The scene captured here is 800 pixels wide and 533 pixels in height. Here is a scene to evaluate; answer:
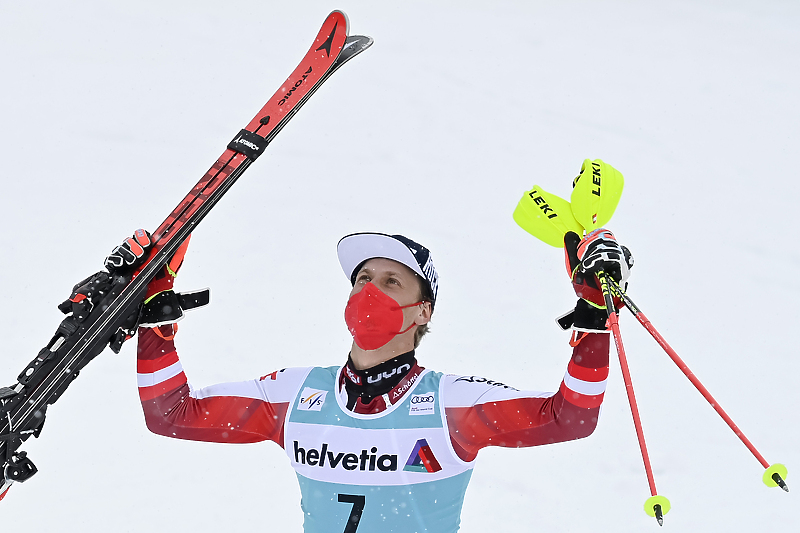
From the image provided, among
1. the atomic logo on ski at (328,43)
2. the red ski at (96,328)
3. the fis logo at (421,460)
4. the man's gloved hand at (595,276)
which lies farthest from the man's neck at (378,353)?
the atomic logo on ski at (328,43)

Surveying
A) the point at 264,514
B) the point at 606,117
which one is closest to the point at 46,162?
the point at 264,514

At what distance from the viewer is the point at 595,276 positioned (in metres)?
2.11

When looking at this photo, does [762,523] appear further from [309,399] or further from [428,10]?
[428,10]

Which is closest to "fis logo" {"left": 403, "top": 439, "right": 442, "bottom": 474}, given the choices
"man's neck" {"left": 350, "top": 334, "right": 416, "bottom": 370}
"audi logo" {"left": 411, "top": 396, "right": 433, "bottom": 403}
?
"audi logo" {"left": 411, "top": 396, "right": 433, "bottom": 403}

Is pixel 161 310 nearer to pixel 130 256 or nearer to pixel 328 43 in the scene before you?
pixel 130 256

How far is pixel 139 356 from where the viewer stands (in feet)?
8.00

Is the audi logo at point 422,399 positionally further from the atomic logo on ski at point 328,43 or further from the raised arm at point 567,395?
the atomic logo on ski at point 328,43

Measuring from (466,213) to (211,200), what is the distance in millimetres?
2734

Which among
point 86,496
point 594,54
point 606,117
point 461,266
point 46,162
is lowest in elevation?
point 86,496

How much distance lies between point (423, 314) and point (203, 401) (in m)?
0.76

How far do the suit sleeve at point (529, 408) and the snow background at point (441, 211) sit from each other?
1.83 m

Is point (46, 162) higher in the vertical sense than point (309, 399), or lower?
higher

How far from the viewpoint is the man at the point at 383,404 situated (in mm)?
2166

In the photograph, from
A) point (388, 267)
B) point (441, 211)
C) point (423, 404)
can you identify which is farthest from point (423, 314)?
point (441, 211)
